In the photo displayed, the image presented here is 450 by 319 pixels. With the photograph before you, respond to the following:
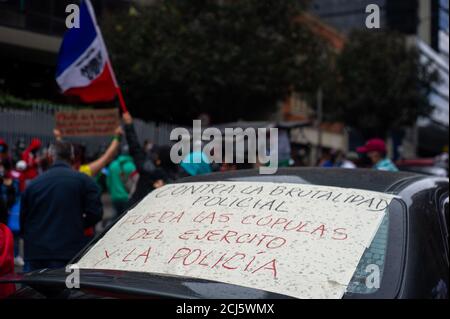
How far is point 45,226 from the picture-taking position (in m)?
4.61

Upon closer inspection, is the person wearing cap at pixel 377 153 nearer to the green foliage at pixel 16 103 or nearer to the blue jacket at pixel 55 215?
the blue jacket at pixel 55 215

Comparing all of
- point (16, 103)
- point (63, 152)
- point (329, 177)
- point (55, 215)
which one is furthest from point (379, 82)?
point (329, 177)

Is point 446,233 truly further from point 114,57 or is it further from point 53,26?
point 114,57

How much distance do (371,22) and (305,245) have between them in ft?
7.43

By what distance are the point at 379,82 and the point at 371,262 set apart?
2757 cm

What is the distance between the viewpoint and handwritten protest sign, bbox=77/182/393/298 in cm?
248

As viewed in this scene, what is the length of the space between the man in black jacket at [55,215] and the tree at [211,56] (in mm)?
14369

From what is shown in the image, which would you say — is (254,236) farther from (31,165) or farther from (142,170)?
(31,165)

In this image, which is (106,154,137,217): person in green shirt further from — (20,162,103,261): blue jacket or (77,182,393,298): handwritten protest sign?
(77,182,393,298): handwritten protest sign

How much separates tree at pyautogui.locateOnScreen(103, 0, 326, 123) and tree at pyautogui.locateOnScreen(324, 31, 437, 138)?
6853mm

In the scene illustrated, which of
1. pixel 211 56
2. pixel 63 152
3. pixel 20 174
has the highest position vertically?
pixel 211 56

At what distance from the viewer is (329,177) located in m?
3.23

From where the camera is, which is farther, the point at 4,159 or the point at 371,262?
the point at 4,159

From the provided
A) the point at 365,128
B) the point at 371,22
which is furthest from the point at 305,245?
the point at 365,128
